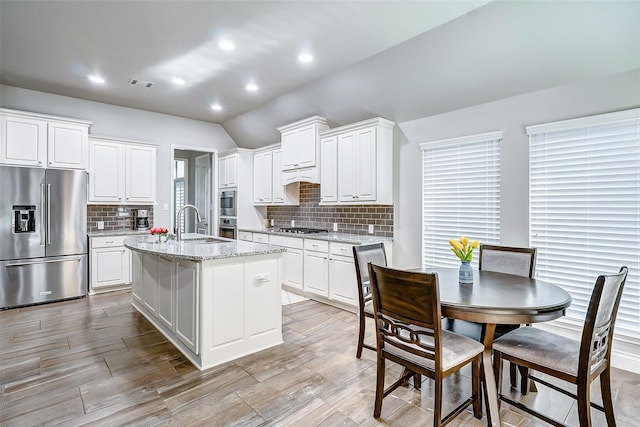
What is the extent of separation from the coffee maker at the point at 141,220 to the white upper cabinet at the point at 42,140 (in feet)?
3.72

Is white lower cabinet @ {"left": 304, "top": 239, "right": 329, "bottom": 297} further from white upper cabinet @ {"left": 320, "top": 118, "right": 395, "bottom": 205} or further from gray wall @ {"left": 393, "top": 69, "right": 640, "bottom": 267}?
gray wall @ {"left": 393, "top": 69, "right": 640, "bottom": 267}

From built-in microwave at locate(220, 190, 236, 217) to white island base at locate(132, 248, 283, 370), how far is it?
290 centimetres

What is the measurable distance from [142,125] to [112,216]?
1.62 meters

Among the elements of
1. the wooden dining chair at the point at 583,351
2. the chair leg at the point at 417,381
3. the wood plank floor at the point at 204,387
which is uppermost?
the wooden dining chair at the point at 583,351

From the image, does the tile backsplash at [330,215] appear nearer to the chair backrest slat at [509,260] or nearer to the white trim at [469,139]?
the white trim at [469,139]

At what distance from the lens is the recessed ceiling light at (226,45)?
327 centimetres

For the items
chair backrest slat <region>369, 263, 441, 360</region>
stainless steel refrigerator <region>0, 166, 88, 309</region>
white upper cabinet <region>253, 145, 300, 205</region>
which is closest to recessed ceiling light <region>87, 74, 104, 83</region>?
stainless steel refrigerator <region>0, 166, 88, 309</region>

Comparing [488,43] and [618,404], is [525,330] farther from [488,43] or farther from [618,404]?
[488,43]

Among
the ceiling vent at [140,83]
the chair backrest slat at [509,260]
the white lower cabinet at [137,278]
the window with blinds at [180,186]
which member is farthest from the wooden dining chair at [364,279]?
the window with blinds at [180,186]

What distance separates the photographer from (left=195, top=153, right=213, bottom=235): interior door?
6838 mm

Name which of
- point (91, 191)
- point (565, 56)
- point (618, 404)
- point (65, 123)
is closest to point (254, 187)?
point (91, 191)

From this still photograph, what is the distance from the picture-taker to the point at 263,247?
3105mm

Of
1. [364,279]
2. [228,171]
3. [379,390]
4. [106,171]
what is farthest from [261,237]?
[379,390]

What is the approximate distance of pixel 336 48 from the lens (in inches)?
132
